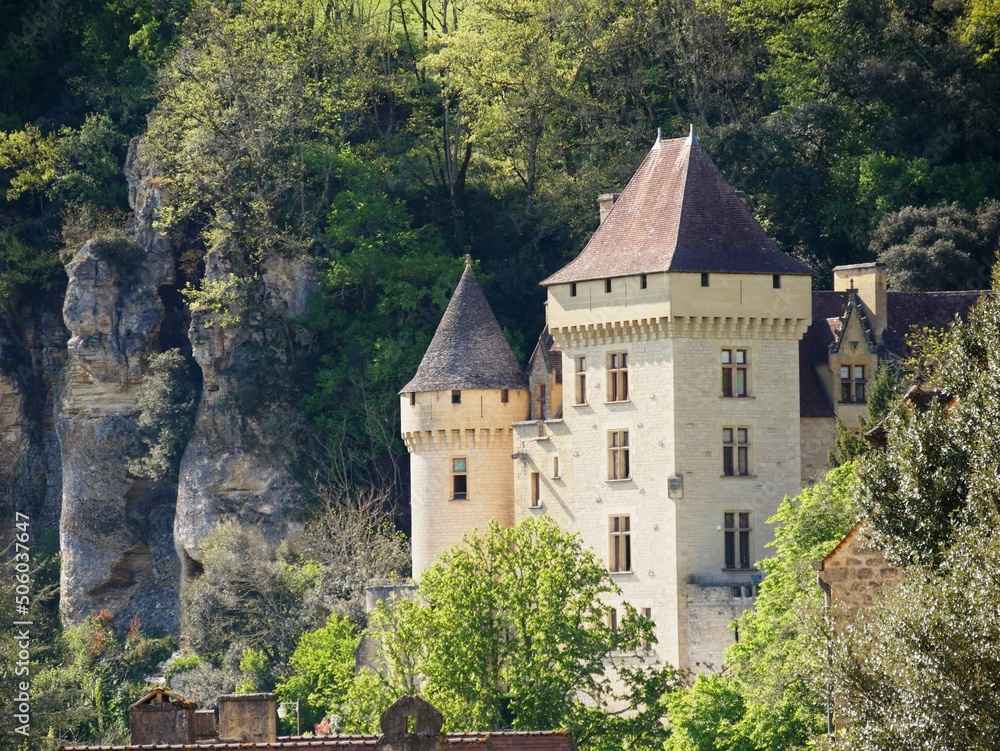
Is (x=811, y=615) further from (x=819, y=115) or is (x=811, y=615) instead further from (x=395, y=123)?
(x=395, y=123)

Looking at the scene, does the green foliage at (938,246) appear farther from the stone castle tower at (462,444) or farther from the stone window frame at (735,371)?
the stone castle tower at (462,444)

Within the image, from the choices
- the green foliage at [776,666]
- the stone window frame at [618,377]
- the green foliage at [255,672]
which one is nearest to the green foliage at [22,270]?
the green foliage at [255,672]

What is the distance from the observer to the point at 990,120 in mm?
76812

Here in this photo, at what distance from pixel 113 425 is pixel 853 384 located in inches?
1057

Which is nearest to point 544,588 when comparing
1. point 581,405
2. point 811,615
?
point 581,405

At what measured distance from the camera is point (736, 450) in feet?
209

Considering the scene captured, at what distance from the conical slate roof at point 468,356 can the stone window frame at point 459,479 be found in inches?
72.2

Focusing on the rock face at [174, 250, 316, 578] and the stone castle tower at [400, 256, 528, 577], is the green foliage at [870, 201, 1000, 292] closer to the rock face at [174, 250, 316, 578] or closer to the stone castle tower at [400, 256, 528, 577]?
the stone castle tower at [400, 256, 528, 577]

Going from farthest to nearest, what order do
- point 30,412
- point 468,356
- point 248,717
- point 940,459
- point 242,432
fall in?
point 30,412
point 242,432
point 468,356
point 248,717
point 940,459

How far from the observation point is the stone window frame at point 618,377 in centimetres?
6469

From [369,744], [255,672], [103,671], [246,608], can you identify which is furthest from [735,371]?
[369,744]

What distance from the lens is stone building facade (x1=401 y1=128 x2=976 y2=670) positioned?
6306cm

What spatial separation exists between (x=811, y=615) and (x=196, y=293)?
4165 cm

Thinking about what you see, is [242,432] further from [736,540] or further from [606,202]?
[736,540]
